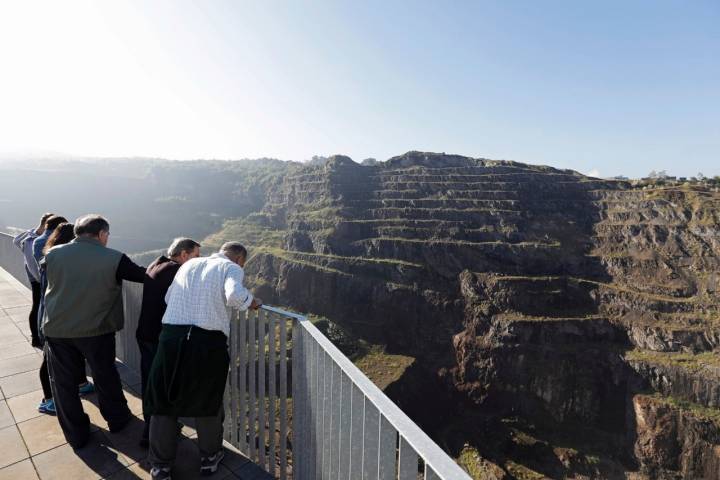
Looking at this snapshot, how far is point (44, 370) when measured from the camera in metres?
3.20

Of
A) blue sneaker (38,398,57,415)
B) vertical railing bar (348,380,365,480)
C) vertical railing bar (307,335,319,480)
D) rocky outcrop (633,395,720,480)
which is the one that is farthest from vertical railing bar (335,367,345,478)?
rocky outcrop (633,395,720,480)

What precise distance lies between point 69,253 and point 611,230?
146 feet

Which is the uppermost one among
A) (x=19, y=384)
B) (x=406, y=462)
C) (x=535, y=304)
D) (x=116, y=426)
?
(x=406, y=462)

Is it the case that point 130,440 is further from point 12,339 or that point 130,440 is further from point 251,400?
point 12,339

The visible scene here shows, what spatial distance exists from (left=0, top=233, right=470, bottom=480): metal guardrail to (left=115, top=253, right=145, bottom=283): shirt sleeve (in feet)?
2.61

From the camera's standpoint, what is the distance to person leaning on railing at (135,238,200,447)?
99.1 inches

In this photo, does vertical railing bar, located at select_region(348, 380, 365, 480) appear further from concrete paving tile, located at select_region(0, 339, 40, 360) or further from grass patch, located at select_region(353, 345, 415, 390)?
grass patch, located at select_region(353, 345, 415, 390)

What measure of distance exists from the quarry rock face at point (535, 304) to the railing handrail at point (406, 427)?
2386 cm

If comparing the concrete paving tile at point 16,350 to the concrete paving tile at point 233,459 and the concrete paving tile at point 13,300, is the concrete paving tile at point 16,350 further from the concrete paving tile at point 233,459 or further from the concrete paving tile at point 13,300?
the concrete paving tile at point 233,459

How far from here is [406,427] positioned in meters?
1.21

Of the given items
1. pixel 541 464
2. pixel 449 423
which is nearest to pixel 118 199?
pixel 449 423

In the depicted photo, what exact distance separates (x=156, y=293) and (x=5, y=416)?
218 cm

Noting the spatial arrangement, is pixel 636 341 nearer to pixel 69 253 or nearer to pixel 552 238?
pixel 552 238

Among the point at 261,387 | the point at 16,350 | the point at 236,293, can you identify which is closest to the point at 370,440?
the point at 236,293
